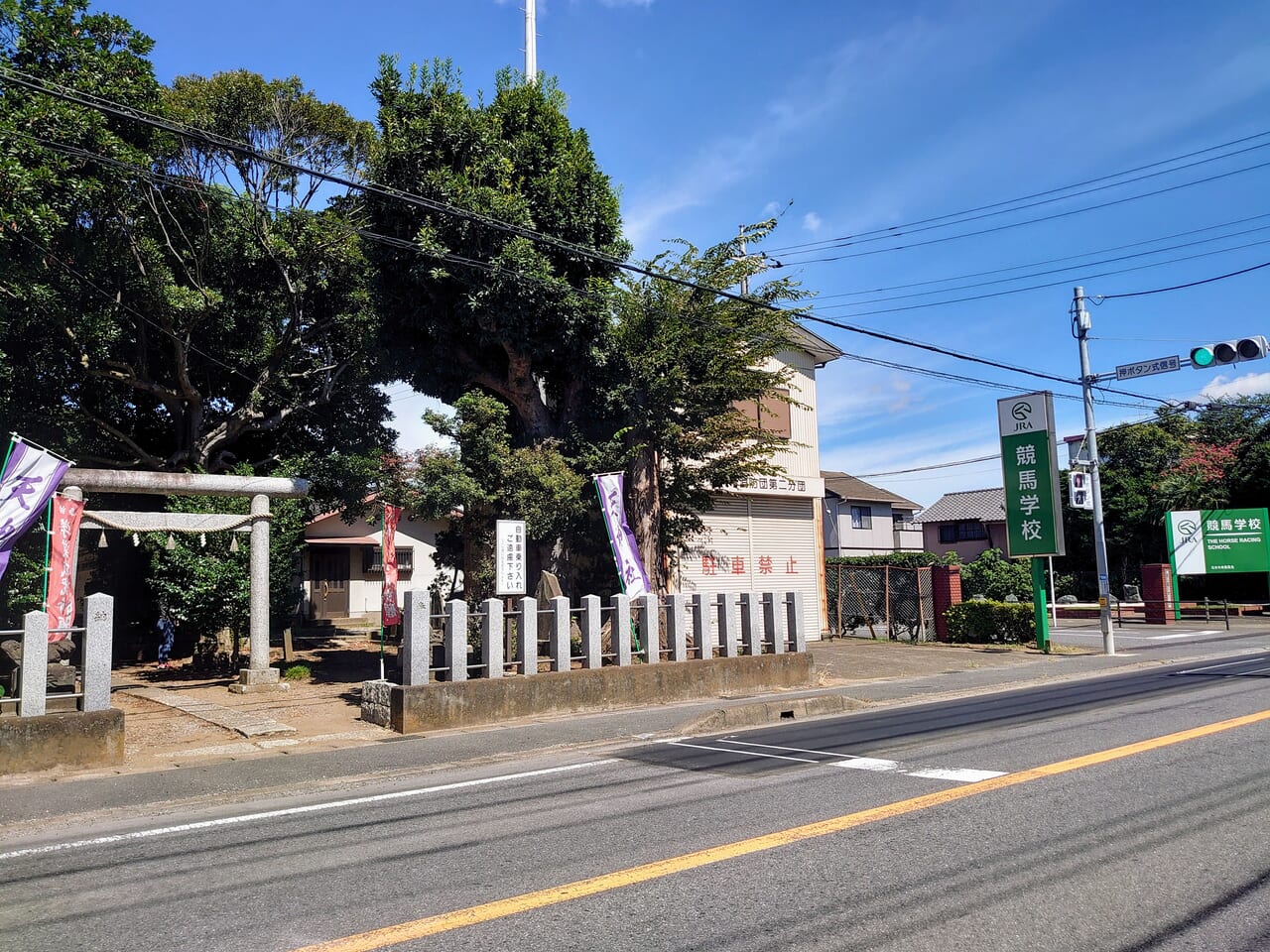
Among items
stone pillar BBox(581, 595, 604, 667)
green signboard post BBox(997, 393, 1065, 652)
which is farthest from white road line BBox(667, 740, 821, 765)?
green signboard post BBox(997, 393, 1065, 652)

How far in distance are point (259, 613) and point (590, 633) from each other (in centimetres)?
662

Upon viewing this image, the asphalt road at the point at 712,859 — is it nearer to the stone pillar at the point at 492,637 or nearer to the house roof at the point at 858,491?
the stone pillar at the point at 492,637

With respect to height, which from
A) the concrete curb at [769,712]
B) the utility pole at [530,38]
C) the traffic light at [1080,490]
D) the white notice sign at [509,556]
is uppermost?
the utility pole at [530,38]

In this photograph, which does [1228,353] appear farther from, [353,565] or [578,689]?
[353,565]

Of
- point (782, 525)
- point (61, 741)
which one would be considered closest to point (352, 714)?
point (61, 741)

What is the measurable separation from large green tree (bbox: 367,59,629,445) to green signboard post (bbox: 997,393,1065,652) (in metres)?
11.6

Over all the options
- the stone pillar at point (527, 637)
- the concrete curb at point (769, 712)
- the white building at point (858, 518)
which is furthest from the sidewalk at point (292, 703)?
the white building at point (858, 518)

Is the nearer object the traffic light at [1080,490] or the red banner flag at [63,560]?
the red banner flag at [63,560]

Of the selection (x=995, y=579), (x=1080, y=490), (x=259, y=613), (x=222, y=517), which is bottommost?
(x=259, y=613)

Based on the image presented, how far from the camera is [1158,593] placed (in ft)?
102

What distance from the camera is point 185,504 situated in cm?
1808

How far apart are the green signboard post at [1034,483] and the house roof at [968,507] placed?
30402mm

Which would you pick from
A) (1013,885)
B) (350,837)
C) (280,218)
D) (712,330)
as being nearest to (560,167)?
(712,330)

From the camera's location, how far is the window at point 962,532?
173 feet
